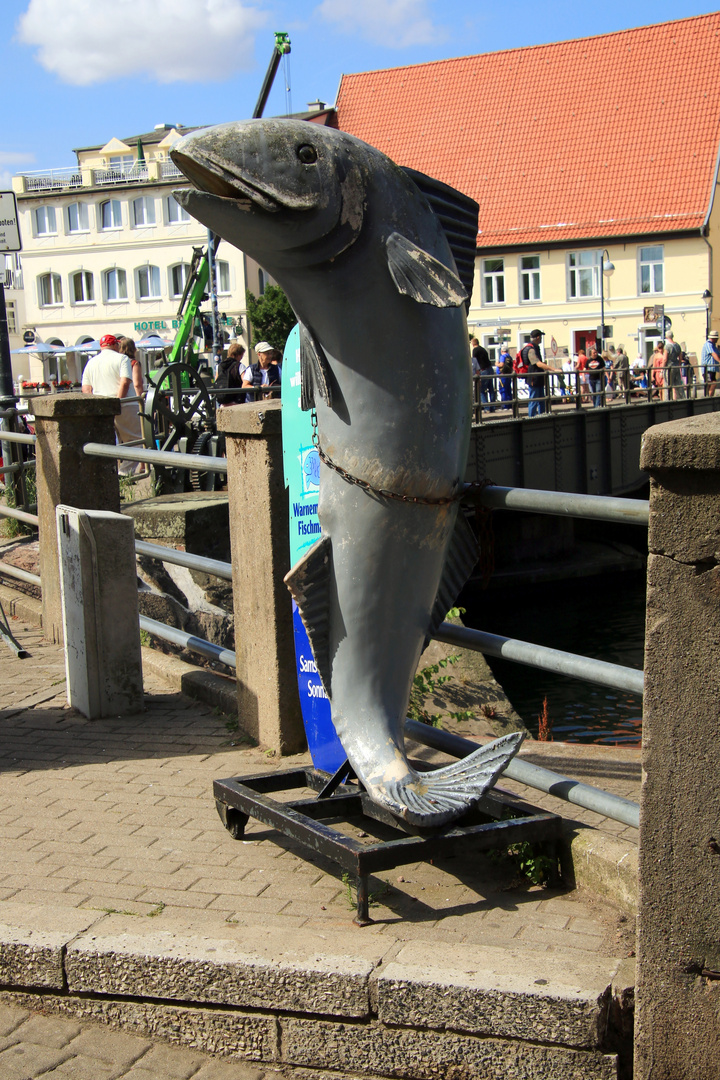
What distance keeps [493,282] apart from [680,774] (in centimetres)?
4509

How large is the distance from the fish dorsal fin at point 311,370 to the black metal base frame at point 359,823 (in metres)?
1.23

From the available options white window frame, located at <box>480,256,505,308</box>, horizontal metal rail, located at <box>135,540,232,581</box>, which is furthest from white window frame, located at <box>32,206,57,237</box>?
horizontal metal rail, located at <box>135,540,232,581</box>

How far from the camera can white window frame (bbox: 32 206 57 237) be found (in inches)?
2410

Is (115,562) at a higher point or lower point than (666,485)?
lower

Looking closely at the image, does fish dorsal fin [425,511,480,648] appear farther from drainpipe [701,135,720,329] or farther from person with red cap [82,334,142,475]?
drainpipe [701,135,720,329]

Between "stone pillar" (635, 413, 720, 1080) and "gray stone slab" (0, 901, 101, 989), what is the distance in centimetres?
160

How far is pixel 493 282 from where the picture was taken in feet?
151

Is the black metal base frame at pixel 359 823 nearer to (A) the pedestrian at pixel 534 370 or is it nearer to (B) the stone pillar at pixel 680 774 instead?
(B) the stone pillar at pixel 680 774

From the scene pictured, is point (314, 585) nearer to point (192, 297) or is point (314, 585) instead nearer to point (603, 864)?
point (603, 864)

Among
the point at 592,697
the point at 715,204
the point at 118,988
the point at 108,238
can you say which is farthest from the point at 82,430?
the point at 108,238

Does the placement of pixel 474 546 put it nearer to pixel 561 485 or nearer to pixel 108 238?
pixel 561 485

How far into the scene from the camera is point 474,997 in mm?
2812

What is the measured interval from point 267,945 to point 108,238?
60.7m

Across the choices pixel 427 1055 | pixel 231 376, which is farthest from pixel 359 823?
pixel 231 376
